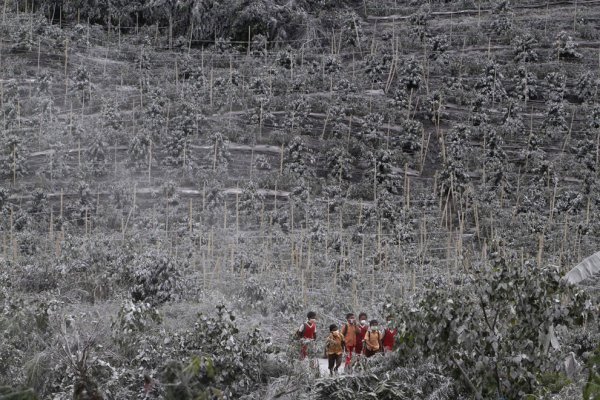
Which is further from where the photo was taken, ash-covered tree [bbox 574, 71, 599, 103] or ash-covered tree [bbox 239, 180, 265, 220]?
ash-covered tree [bbox 574, 71, 599, 103]

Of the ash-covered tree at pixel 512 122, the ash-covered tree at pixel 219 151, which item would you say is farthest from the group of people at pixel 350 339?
the ash-covered tree at pixel 512 122

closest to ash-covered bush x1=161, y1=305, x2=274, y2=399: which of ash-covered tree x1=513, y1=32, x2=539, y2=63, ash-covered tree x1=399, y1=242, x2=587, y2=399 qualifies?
ash-covered tree x1=399, y1=242, x2=587, y2=399

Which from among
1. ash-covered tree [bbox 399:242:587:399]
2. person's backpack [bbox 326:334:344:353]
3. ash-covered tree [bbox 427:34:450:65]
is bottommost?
person's backpack [bbox 326:334:344:353]

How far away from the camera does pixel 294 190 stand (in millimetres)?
18047

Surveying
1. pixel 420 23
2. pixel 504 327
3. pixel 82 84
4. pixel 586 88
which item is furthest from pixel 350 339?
pixel 420 23

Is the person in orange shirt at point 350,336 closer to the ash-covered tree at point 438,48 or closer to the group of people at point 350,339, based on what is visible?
the group of people at point 350,339

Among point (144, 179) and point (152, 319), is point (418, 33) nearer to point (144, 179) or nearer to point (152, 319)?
point (144, 179)

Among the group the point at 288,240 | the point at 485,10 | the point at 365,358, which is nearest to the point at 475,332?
the point at 365,358

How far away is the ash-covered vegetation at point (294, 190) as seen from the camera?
9.25 metres

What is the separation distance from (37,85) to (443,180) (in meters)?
8.76

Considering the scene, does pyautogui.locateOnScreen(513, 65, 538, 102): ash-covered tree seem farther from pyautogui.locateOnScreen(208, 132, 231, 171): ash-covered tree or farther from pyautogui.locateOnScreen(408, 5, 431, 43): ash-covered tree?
pyautogui.locateOnScreen(208, 132, 231, 171): ash-covered tree

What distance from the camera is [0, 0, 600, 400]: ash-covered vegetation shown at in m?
9.25

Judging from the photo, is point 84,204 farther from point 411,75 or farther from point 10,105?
point 411,75

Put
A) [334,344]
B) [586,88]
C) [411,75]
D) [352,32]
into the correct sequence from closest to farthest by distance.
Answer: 1. [334,344]
2. [586,88]
3. [411,75]
4. [352,32]
